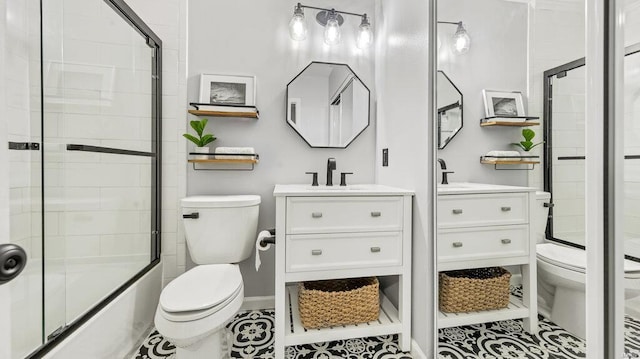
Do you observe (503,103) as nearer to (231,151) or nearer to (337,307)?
(337,307)

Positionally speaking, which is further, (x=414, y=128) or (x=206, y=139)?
(x=206, y=139)

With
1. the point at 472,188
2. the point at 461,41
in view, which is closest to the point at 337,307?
the point at 472,188

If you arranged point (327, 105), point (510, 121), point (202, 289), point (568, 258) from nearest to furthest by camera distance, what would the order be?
point (568, 258), point (510, 121), point (202, 289), point (327, 105)

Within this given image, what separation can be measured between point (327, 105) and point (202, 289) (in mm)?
1432

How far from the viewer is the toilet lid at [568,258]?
2.20ft

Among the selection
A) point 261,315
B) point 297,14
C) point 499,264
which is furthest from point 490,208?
point 297,14

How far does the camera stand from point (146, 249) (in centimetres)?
181

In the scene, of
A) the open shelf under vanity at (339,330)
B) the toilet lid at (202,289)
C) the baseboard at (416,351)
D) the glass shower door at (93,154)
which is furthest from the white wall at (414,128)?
the glass shower door at (93,154)

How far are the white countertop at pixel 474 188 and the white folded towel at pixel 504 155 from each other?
0.10 metres

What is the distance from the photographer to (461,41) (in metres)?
1.24

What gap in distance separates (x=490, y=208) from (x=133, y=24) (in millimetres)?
2092

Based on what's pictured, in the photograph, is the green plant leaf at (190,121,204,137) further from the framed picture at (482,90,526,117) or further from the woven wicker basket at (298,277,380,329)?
the framed picture at (482,90,526,117)

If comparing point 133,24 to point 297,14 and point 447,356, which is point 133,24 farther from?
point 447,356

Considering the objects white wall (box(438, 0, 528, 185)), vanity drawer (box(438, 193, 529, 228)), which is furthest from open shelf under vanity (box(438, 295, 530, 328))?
white wall (box(438, 0, 528, 185))
